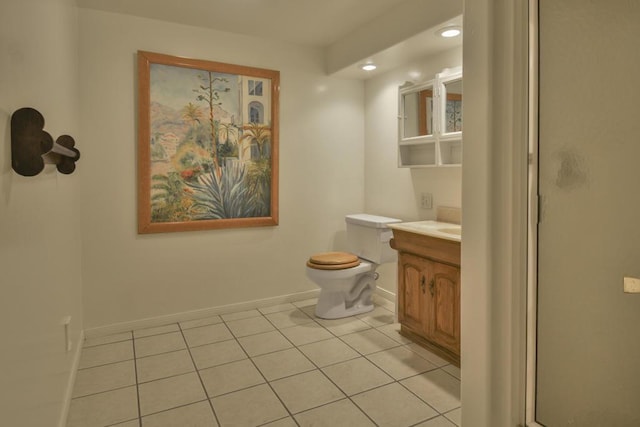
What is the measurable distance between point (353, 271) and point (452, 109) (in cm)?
144

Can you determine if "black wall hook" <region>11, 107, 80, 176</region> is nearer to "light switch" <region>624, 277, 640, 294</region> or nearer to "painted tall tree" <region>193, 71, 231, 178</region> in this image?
"light switch" <region>624, 277, 640, 294</region>

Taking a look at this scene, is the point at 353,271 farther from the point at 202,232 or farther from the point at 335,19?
the point at 335,19

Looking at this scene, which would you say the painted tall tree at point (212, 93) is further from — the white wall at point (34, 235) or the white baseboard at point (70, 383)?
the white baseboard at point (70, 383)

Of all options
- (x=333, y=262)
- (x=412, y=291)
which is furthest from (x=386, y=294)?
(x=412, y=291)

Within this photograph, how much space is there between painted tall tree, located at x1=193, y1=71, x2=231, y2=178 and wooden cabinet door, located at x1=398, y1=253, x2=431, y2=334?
1.70m

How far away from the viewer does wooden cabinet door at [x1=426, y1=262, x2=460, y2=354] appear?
Answer: 232cm

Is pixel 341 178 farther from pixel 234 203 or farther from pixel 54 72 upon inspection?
pixel 54 72

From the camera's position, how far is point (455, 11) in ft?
7.61

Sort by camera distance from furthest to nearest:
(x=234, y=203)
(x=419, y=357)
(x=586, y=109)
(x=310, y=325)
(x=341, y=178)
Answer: (x=341, y=178) < (x=234, y=203) < (x=310, y=325) < (x=419, y=357) < (x=586, y=109)

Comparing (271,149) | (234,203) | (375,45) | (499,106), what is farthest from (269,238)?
(499,106)

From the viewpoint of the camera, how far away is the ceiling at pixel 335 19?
8.69 feet

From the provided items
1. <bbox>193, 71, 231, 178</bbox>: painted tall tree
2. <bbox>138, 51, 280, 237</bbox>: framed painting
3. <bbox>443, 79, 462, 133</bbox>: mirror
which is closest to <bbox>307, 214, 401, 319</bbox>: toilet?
<bbox>138, 51, 280, 237</bbox>: framed painting

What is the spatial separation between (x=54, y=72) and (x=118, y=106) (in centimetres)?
113

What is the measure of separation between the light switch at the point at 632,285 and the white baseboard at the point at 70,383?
217 centimetres
